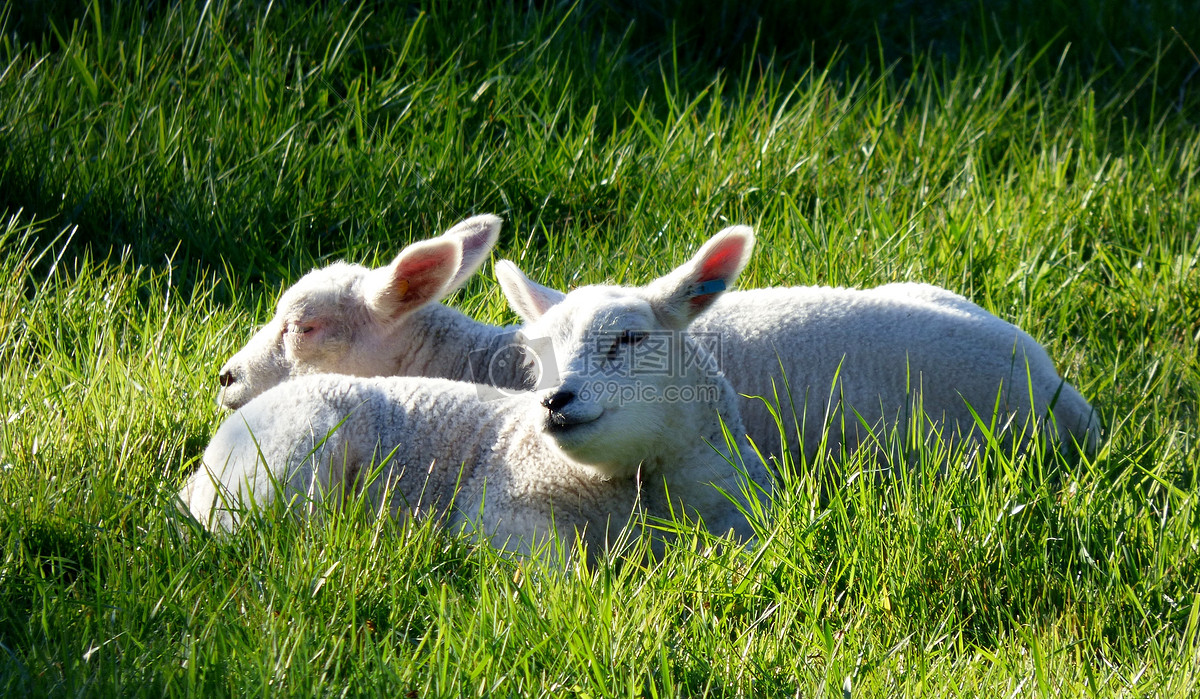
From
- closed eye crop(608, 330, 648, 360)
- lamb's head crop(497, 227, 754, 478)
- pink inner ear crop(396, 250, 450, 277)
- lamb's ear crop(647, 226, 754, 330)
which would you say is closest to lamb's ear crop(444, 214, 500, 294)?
pink inner ear crop(396, 250, 450, 277)

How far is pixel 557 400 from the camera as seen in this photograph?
290cm

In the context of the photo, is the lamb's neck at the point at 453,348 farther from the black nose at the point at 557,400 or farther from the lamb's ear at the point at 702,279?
the black nose at the point at 557,400

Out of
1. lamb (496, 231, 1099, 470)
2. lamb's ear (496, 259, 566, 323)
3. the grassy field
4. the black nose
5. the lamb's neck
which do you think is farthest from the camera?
the lamb's neck

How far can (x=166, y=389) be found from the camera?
3.73 metres

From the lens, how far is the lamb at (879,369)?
151 inches

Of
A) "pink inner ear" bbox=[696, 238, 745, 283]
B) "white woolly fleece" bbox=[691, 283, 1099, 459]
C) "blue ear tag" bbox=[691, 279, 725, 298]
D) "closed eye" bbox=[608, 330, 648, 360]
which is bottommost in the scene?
"white woolly fleece" bbox=[691, 283, 1099, 459]

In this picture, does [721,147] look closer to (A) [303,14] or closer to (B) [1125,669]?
(A) [303,14]

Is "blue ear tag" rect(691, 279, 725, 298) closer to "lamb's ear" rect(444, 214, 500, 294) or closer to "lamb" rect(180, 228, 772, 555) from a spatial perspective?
"lamb" rect(180, 228, 772, 555)

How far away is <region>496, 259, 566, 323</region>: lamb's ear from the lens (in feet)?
11.9

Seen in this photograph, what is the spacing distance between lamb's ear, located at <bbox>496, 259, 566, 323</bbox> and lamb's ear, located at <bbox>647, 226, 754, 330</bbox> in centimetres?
42

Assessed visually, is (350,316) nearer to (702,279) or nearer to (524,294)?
(524,294)

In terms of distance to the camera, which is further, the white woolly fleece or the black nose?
the white woolly fleece

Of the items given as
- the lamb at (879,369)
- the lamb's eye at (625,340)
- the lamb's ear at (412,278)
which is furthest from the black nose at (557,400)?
the lamb's ear at (412,278)

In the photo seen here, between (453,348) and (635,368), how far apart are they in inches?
45.2
